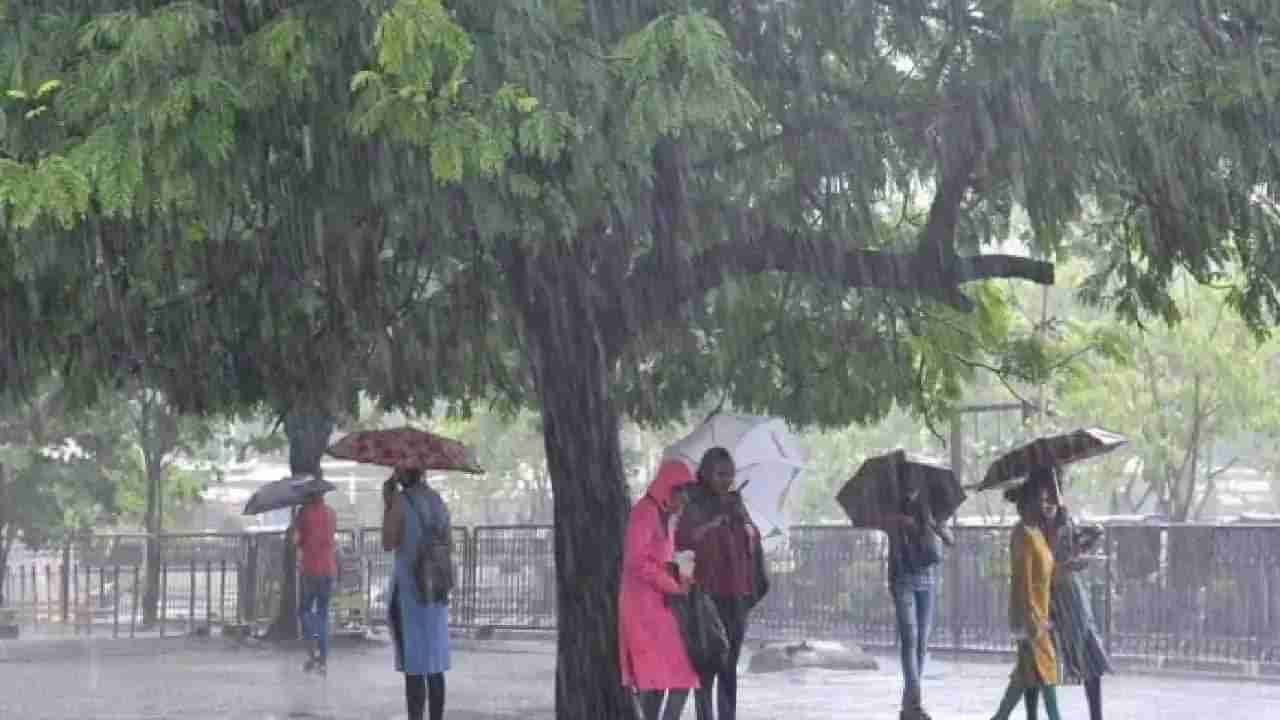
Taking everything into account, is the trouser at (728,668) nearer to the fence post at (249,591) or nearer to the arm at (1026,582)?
the arm at (1026,582)

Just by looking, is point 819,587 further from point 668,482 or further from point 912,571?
point 668,482

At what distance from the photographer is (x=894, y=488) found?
1559 centimetres

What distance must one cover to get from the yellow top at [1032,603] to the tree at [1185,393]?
2092 centimetres

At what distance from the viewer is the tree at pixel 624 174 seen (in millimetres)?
8055

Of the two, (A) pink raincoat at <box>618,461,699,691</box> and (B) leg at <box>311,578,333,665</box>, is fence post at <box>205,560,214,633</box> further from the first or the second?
(A) pink raincoat at <box>618,461,699,691</box>

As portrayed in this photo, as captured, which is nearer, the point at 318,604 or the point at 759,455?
the point at 759,455

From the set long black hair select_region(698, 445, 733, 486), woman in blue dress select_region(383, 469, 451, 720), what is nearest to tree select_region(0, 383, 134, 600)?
woman in blue dress select_region(383, 469, 451, 720)

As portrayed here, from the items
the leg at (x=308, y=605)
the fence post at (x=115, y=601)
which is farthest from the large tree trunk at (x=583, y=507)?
the fence post at (x=115, y=601)

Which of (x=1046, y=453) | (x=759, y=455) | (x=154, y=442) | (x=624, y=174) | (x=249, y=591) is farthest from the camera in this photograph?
(x=154, y=442)

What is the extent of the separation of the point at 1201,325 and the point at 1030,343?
832 inches

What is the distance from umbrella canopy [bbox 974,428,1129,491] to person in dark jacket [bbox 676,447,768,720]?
209 centimetres

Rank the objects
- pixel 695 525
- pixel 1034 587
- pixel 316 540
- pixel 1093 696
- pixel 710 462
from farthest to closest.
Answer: pixel 316 540
pixel 1093 696
pixel 1034 587
pixel 695 525
pixel 710 462

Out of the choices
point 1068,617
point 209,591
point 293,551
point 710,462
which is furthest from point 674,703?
point 209,591

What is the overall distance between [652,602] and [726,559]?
3.67 feet
